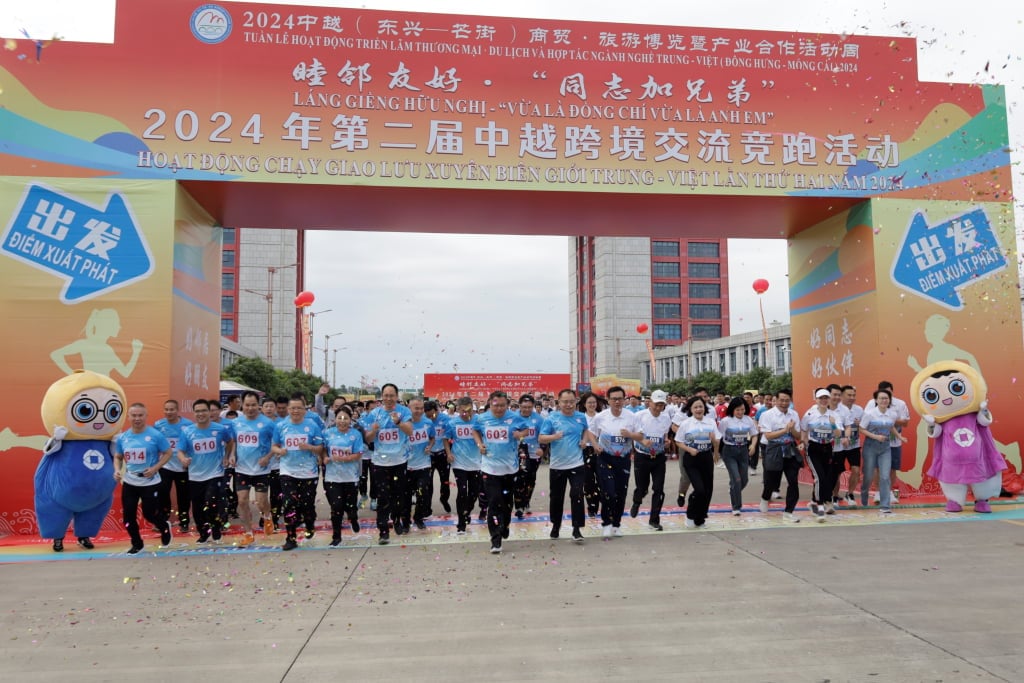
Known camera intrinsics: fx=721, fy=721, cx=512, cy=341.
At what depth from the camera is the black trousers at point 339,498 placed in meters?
7.28

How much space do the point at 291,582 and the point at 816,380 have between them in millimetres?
7853

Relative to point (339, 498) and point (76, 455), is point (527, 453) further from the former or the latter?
point (76, 455)

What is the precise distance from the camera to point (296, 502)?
715 centimetres

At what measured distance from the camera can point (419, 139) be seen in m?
8.62

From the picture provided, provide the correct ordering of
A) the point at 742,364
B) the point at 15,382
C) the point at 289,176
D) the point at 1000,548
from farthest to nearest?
1. the point at 742,364
2. the point at 289,176
3. the point at 15,382
4. the point at 1000,548

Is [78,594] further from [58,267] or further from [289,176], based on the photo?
[289,176]

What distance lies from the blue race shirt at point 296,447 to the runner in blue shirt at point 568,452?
2.32m

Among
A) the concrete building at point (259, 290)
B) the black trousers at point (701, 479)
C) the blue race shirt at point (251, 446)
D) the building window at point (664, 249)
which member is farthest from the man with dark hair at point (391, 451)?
the building window at point (664, 249)

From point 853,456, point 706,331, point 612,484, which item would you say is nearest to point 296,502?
point 612,484

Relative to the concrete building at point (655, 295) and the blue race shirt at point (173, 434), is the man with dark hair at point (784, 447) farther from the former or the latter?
the concrete building at point (655, 295)

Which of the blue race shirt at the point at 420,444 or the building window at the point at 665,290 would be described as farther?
the building window at the point at 665,290

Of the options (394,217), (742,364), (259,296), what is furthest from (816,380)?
(259,296)

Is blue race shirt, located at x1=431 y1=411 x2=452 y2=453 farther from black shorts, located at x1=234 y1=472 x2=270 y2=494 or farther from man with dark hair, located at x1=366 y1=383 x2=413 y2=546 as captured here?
black shorts, located at x1=234 y1=472 x2=270 y2=494

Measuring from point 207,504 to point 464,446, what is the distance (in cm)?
279
